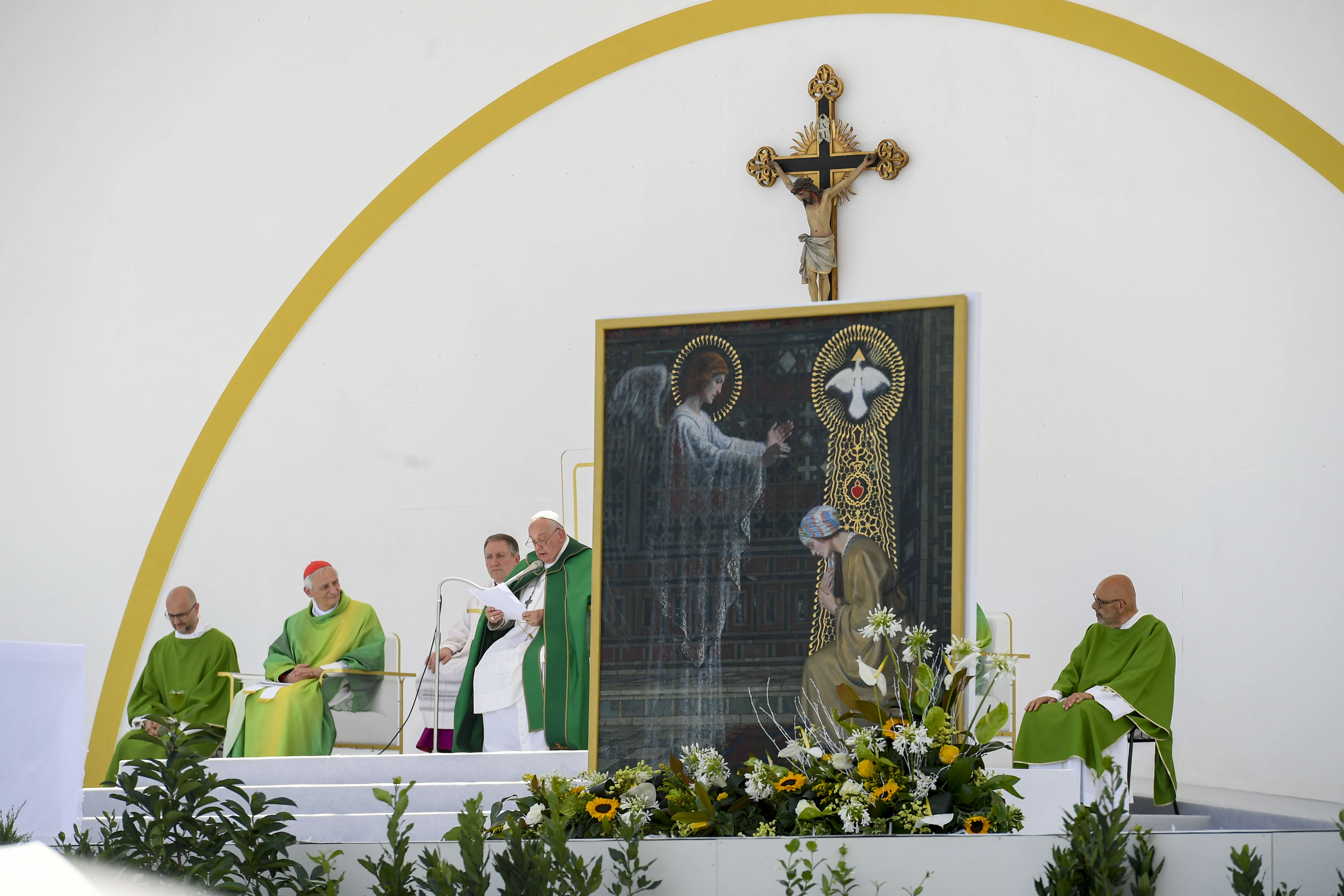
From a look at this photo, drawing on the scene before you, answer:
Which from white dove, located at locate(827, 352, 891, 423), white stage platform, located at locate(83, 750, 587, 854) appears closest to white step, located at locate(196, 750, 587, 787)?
white stage platform, located at locate(83, 750, 587, 854)

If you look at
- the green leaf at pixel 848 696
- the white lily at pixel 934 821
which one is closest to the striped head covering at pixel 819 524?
the green leaf at pixel 848 696

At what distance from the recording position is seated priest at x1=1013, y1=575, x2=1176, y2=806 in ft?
21.2

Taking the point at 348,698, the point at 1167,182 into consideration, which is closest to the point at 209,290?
the point at 348,698

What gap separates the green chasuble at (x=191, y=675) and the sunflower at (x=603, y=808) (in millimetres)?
4064

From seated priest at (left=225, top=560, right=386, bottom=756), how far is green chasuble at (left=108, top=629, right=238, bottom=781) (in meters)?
0.41

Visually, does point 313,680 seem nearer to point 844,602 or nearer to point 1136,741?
point 844,602

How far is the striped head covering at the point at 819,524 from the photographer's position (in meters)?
5.63

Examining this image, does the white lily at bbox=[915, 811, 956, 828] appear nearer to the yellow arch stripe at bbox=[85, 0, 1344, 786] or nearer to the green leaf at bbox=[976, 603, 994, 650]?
the green leaf at bbox=[976, 603, 994, 650]

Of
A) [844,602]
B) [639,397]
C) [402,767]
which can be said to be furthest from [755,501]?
[402,767]

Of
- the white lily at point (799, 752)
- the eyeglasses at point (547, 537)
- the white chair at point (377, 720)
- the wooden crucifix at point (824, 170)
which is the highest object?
the wooden crucifix at point (824, 170)

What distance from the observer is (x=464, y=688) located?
7473 millimetres

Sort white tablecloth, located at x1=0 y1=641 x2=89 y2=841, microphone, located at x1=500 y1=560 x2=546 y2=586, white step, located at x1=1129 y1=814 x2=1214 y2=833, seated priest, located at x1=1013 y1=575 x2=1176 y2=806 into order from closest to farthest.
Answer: white tablecloth, located at x1=0 y1=641 x2=89 y2=841 < white step, located at x1=1129 y1=814 x2=1214 y2=833 < seated priest, located at x1=1013 y1=575 x2=1176 y2=806 < microphone, located at x1=500 y1=560 x2=546 y2=586

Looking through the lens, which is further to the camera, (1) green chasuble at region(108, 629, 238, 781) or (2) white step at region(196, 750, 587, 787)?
(1) green chasuble at region(108, 629, 238, 781)

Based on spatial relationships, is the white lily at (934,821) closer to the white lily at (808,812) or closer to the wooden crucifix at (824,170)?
the white lily at (808,812)
